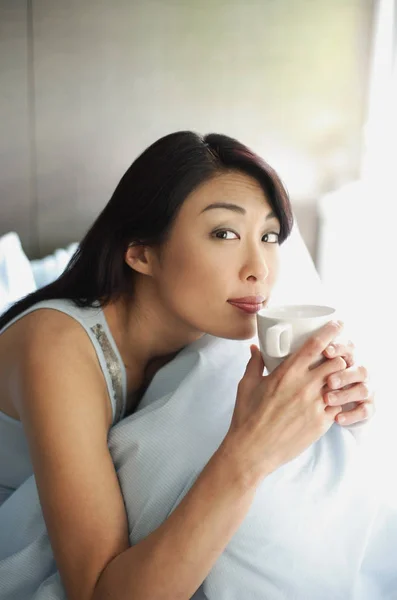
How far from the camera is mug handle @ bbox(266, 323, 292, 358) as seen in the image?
85cm

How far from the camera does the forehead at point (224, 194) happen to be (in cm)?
111

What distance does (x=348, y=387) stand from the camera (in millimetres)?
939

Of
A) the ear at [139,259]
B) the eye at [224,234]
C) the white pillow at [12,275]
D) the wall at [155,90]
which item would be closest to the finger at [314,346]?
the eye at [224,234]

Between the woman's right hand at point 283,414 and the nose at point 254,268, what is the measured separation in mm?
239

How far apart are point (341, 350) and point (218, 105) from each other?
163 cm

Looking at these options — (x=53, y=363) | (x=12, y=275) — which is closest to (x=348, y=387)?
(x=53, y=363)

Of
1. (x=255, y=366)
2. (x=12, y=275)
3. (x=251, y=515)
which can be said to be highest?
(x=255, y=366)

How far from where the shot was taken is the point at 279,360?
2.94ft

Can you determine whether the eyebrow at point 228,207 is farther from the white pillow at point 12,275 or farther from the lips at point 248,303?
the white pillow at point 12,275

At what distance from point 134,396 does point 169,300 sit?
0.83 feet

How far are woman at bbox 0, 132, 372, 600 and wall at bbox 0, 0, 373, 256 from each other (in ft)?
3.29

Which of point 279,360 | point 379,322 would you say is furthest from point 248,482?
point 379,322

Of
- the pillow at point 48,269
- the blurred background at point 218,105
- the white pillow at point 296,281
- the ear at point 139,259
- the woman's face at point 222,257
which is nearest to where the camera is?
the woman's face at point 222,257

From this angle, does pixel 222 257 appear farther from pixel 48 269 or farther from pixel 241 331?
pixel 48 269
